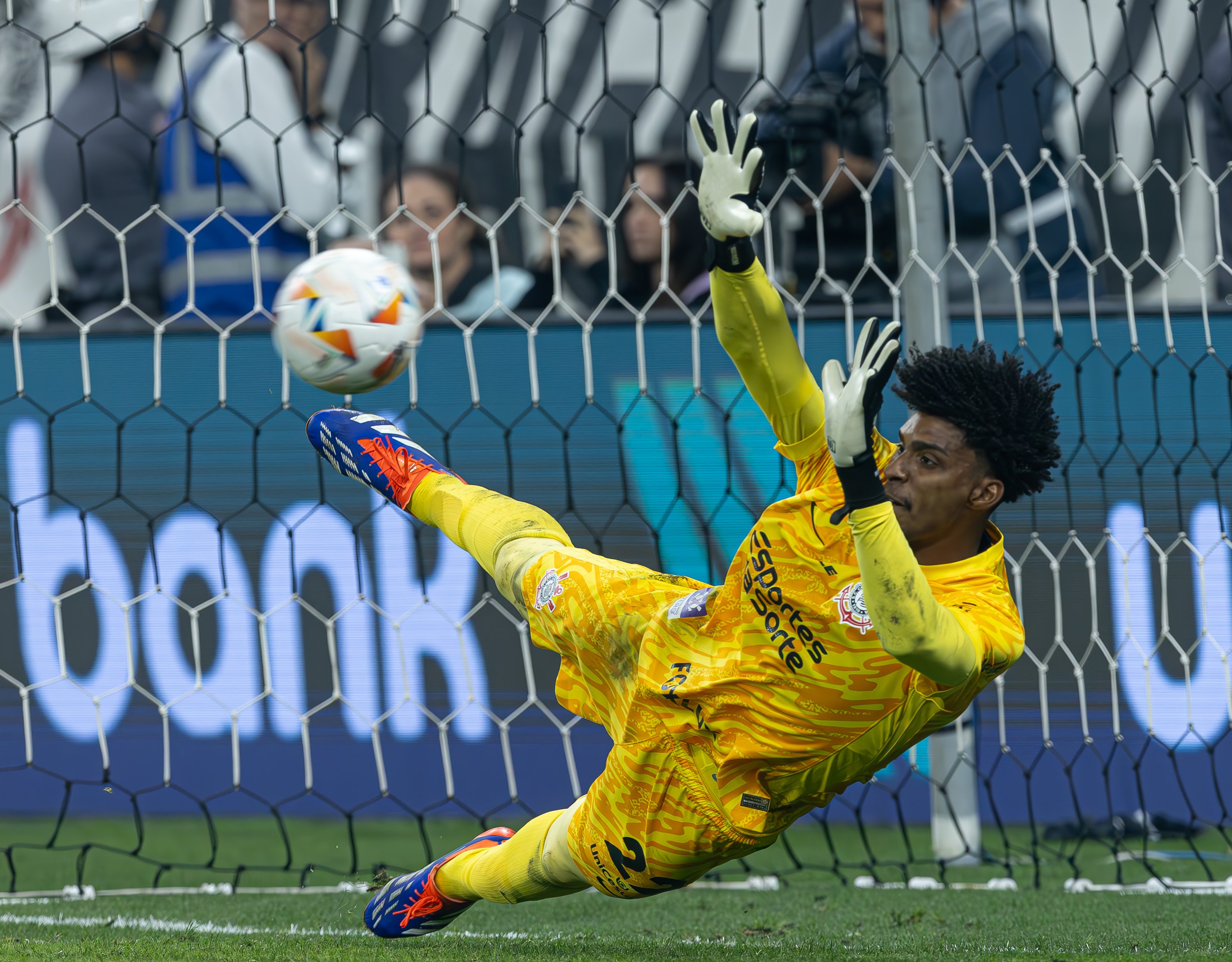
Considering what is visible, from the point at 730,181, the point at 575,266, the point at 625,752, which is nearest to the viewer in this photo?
the point at 730,181

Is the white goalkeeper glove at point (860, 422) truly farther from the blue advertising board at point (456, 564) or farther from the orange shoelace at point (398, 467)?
the blue advertising board at point (456, 564)

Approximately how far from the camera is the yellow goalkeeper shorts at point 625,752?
2797 millimetres

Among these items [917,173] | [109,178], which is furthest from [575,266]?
[109,178]

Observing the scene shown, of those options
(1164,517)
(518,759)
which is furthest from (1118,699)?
(518,759)

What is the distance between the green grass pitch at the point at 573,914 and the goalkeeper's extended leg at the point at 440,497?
0.90 metres

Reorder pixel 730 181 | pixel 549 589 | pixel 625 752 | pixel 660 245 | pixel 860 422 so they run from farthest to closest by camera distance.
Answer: pixel 660 245
pixel 549 589
pixel 625 752
pixel 730 181
pixel 860 422

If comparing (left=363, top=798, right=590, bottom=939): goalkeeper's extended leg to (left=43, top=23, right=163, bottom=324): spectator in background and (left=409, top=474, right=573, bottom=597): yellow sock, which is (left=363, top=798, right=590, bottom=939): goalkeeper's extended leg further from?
(left=43, top=23, right=163, bottom=324): spectator in background

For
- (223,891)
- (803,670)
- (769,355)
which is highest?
(769,355)

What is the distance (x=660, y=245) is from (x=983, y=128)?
1299 mm

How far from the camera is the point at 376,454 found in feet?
11.1

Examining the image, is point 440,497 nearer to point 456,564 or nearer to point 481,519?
point 481,519

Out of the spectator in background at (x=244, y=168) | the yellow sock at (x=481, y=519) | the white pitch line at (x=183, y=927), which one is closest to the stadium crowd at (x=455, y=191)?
the spectator in background at (x=244, y=168)

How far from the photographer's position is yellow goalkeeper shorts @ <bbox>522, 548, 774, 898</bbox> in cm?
280

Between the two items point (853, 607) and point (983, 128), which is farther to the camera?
point (983, 128)
